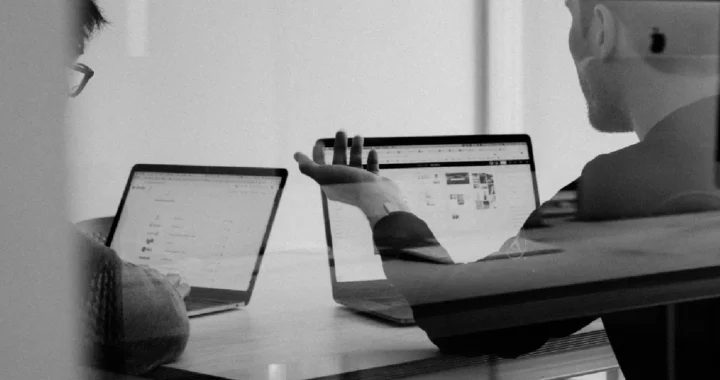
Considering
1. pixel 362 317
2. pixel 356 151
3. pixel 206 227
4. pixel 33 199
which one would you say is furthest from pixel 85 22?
pixel 362 317

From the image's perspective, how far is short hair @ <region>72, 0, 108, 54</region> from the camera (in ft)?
1.86

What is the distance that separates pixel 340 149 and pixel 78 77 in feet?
1.19

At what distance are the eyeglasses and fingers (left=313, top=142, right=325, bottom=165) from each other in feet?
0.94

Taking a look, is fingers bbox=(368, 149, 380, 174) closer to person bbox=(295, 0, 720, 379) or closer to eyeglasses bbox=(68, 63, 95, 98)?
person bbox=(295, 0, 720, 379)

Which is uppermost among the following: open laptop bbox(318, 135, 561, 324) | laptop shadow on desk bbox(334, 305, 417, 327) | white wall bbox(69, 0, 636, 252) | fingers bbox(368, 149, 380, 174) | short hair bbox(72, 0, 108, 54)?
short hair bbox(72, 0, 108, 54)

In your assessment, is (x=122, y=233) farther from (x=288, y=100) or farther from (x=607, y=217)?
(x=607, y=217)

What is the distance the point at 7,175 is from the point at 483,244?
778 mm

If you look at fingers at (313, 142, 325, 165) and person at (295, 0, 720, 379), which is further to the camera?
person at (295, 0, 720, 379)

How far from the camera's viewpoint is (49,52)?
19.6 inches

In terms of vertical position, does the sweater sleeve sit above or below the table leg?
above

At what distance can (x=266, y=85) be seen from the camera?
0.79 meters

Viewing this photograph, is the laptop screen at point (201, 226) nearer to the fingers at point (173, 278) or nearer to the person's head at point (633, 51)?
the fingers at point (173, 278)

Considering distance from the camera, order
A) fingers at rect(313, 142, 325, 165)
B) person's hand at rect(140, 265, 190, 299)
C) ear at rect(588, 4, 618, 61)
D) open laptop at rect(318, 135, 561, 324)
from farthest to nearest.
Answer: ear at rect(588, 4, 618, 61), open laptop at rect(318, 135, 561, 324), fingers at rect(313, 142, 325, 165), person's hand at rect(140, 265, 190, 299)

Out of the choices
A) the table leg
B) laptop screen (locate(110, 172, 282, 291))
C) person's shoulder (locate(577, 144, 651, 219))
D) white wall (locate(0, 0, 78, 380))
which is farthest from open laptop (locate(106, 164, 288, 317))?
the table leg
